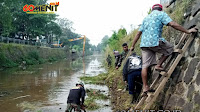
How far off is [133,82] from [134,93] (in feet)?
1.23

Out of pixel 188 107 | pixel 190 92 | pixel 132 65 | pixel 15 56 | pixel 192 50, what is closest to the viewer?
pixel 188 107

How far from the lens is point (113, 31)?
75.0 feet

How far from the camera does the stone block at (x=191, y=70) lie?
308cm

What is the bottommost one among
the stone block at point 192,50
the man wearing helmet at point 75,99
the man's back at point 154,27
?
the man wearing helmet at point 75,99

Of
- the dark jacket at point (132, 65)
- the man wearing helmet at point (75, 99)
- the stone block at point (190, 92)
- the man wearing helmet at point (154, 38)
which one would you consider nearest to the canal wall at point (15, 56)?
the man wearing helmet at point (75, 99)

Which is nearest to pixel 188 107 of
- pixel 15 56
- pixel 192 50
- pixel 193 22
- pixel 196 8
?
pixel 192 50

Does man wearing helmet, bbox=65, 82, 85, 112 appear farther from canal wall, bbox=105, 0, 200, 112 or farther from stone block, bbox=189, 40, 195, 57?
stone block, bbox=189, 40, 195, 57

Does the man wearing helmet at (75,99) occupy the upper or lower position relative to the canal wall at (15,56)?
lower

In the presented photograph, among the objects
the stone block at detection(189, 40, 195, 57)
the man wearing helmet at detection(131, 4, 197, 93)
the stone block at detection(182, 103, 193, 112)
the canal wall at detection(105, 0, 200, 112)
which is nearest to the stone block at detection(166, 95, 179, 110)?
the canal wall at detection(105, 0, 200, 112)

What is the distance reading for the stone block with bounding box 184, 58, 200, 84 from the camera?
3.08 meters

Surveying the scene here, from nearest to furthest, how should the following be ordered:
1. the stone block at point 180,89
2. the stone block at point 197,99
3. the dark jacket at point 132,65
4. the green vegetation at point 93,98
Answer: the stone block at point 197,99
the stone block at point 180,89
the dark jacket at point 132,65
the green vegetation at point 93,98

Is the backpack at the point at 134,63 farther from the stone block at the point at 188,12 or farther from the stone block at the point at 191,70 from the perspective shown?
the stone block at the point at 188,12

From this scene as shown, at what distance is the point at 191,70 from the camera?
3.13 meters

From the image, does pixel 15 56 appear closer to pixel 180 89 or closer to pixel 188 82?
pixel 180 89
